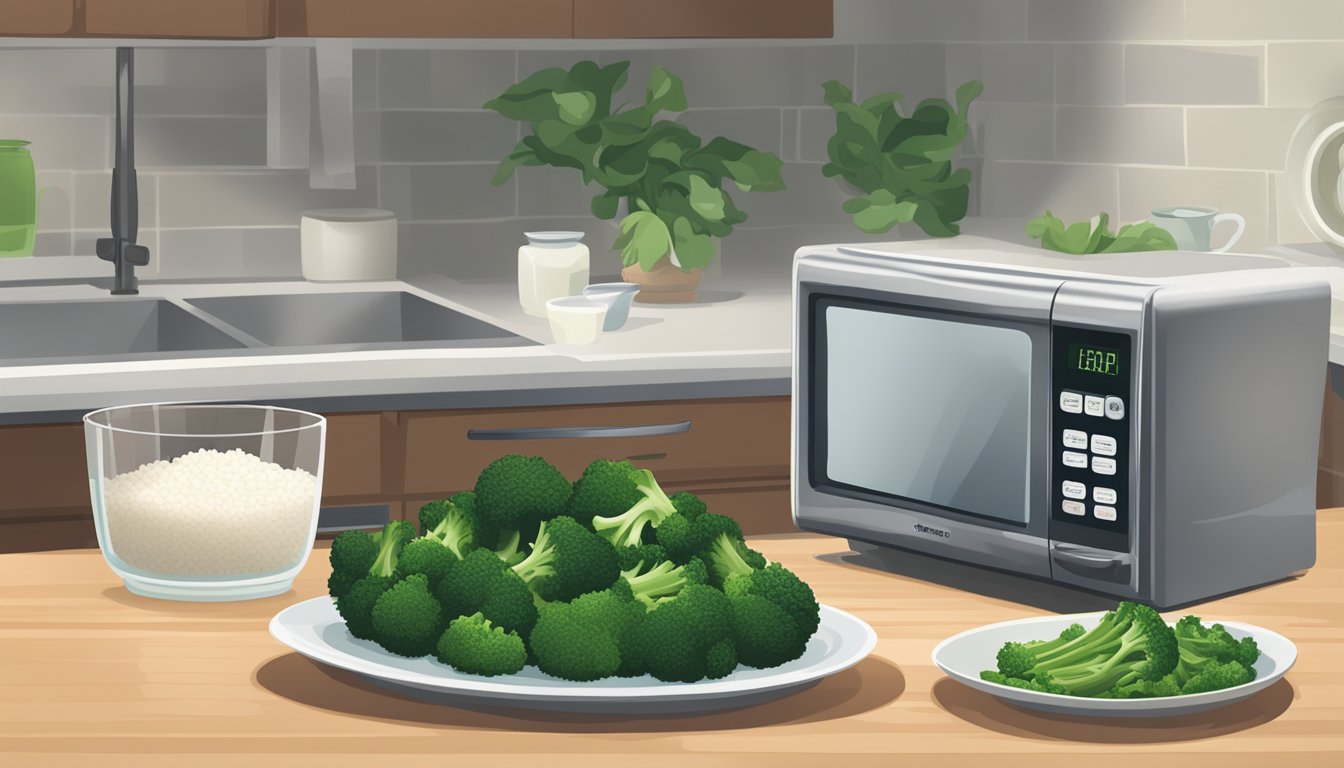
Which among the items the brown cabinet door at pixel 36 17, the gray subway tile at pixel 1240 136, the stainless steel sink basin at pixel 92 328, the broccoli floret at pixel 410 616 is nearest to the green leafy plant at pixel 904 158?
the gray subway tile at pixel 1240 136

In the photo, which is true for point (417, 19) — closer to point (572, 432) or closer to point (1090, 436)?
point (572, 432)

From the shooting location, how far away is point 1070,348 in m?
1.44

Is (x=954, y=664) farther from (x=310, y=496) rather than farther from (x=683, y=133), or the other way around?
(x=683, y=133)

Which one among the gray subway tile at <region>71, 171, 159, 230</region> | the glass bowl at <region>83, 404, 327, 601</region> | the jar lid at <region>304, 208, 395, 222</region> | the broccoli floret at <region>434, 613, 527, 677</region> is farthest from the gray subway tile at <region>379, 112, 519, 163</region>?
the broccoli floret at <region>434, 613, 527, 677</region>

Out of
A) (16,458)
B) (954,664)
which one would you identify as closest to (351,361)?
(16,458)

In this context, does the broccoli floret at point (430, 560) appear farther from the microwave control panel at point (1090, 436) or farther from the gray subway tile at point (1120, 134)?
the gray subway tile at point (1120, 134)

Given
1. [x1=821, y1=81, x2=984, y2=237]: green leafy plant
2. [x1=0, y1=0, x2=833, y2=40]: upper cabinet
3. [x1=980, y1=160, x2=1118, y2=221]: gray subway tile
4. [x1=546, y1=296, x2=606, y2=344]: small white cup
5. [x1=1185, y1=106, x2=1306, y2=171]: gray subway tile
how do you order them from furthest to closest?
[x1=980, y1=160, x2=1118, y2=221]: gray subway tile → [x1=821, y1=81, x2=984, y2=237]: green leafy plant → [x1=1185, y1=106, x2=1306, y2=171]: gray subway tile → [x1=0, y1=0, x2=833, y2=40]: upper cabinet → [x1=546, y1=296, x2=606, y2=344]: small white cup

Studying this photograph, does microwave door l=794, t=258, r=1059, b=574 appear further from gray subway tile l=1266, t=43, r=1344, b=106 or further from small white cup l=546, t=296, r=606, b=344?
gray subway tile l=1266, t=43, r=1344, b=106

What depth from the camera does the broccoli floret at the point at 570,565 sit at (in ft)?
3.83

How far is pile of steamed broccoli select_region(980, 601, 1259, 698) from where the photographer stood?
1.14m

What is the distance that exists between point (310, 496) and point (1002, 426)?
1.72ft

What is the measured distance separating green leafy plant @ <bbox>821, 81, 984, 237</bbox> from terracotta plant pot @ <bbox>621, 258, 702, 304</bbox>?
0.31 metres

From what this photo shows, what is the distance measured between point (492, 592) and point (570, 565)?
5 cm

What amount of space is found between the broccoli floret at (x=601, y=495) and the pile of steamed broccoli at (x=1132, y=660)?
25cm
